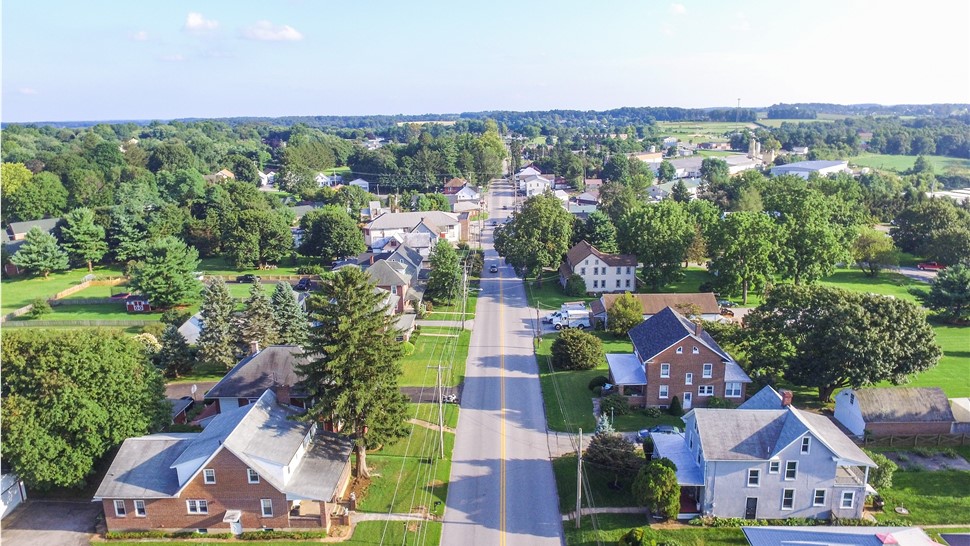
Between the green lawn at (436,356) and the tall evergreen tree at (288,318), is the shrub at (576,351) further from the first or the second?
the tall evergreen tree at (288,318)

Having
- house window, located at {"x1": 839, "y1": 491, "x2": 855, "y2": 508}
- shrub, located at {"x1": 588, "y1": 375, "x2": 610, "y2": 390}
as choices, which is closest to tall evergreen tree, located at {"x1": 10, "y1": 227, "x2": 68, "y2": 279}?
shrub, located at {"x1": 588, "y1": 375, "x2": 610, "y2": 390}

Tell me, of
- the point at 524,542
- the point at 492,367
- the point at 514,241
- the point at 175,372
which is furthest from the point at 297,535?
the point at 514,241

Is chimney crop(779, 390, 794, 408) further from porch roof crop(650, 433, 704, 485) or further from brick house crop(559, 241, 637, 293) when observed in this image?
brick house crop(559, 241, 637, 293)

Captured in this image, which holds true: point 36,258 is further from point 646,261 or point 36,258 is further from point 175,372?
point 646,261

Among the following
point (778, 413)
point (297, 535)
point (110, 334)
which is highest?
point (110, 334)

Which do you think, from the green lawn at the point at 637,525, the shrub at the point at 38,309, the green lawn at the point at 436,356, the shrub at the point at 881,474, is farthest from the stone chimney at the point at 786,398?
the shrub at the point at 38,309

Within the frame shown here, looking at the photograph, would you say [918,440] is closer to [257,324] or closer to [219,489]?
[219,489]

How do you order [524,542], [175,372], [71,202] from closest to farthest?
[524,542] < [175,372] < [71,202]
